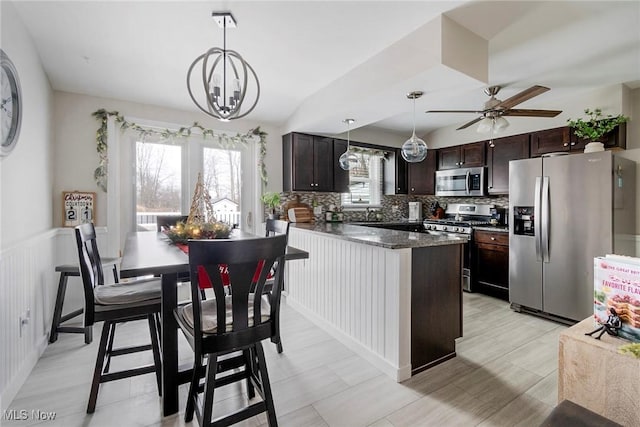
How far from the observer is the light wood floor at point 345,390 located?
1677 mm

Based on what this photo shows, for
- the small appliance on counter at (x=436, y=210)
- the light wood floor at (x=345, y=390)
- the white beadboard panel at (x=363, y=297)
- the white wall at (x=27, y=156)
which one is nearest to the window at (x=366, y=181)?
the small appliance on counter at (x=436, y=210)

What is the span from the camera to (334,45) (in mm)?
2434

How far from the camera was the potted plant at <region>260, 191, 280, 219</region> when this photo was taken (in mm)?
3951

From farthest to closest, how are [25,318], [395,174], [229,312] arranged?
[395,174]
[25,318]
[229,312]

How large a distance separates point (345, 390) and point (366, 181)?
3.88 m

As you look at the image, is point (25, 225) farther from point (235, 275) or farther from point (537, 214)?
point (537, 214)

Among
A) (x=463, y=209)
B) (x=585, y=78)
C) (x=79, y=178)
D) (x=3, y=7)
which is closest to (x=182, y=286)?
(x=79, y=178)

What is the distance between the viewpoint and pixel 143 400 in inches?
71.5

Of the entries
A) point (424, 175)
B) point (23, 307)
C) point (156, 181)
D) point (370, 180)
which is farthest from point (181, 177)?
point (424, 175)

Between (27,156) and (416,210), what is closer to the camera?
(27,156)

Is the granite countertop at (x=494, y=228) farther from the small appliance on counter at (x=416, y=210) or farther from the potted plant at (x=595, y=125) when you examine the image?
the small appliance on counter at (x=416, y=210)

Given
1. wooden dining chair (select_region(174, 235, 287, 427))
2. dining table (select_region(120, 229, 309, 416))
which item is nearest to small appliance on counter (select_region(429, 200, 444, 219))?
wooden dining chair (select_region(174, 235, 287, 427))

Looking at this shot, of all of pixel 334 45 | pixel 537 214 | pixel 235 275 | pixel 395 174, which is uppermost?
pixel 334 45

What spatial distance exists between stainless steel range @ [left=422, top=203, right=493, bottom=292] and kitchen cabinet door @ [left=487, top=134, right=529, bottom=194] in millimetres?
501
